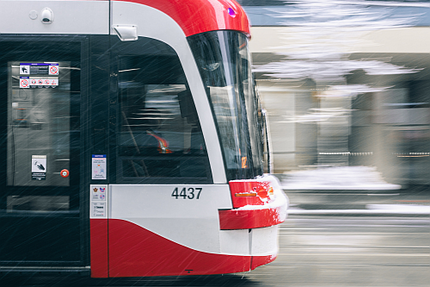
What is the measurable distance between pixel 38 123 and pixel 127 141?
0.86 m

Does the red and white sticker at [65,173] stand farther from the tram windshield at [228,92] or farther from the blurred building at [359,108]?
the blurred building at [359,108]

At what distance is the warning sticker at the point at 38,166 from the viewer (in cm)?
361

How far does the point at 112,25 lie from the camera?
3.49m

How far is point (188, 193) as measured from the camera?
137 inches

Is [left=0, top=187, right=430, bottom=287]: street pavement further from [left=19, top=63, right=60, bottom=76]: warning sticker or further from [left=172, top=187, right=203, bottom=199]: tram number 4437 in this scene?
[left=19, top=63, right=60, bottom=76]: warning sticker

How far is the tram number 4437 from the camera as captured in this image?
3473 mm

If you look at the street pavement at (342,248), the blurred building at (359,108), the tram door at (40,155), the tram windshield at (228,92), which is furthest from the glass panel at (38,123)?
the blurred building at (359,108)

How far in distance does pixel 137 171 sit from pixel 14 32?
1665 mm

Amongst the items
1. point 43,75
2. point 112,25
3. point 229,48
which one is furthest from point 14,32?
point 229,48

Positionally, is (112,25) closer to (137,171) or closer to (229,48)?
(229,48)

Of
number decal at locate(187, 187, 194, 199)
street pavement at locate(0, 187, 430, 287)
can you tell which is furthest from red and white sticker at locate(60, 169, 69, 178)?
number decal at locate(187, 187, 194, 199)

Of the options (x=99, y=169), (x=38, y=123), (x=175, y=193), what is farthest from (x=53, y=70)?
(x=175, y=193)

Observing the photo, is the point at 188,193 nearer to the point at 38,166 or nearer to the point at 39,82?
the point at 38,166

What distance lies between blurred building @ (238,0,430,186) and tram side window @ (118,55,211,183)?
5.10m
